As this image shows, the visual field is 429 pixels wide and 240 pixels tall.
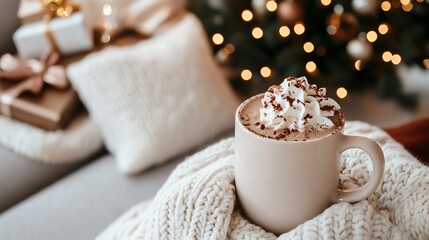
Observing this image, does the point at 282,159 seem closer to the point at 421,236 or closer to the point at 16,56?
the point at 421,236

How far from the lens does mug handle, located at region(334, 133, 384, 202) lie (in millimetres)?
589

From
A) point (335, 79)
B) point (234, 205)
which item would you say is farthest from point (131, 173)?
point (335, 79)

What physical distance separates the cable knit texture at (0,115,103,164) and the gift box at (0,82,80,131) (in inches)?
0.6

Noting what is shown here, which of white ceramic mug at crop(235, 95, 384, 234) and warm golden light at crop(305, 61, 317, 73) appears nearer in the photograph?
white ceramic mug at crop(235, 95, 384, 234)

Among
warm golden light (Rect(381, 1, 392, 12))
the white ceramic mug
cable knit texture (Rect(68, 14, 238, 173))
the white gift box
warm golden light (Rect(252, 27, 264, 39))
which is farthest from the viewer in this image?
warm golden light (Rect(252, 27, 264, 39))

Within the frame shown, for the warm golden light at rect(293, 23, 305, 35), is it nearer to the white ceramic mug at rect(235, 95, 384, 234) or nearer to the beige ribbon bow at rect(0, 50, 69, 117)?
the beige ribbon bow at rect(0, 50, 69, 117)

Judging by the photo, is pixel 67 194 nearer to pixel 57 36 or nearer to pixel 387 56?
pixel 57 36

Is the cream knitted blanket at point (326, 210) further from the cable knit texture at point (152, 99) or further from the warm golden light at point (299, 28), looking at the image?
the warm golden light at point (299, 28)

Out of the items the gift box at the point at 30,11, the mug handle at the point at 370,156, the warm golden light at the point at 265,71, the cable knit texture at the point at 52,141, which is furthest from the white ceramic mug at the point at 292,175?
the warm golden light at the point at 265,71

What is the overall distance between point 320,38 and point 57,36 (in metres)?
0.79

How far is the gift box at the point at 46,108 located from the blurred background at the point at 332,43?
0.37m

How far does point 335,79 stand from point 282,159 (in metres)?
1.27

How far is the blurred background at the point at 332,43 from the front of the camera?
1586mm

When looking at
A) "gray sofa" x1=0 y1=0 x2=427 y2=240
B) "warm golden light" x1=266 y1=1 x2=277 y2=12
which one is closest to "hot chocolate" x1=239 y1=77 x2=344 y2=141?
"gray sofa" x1=0 y1=0 x2=427 y2=240
